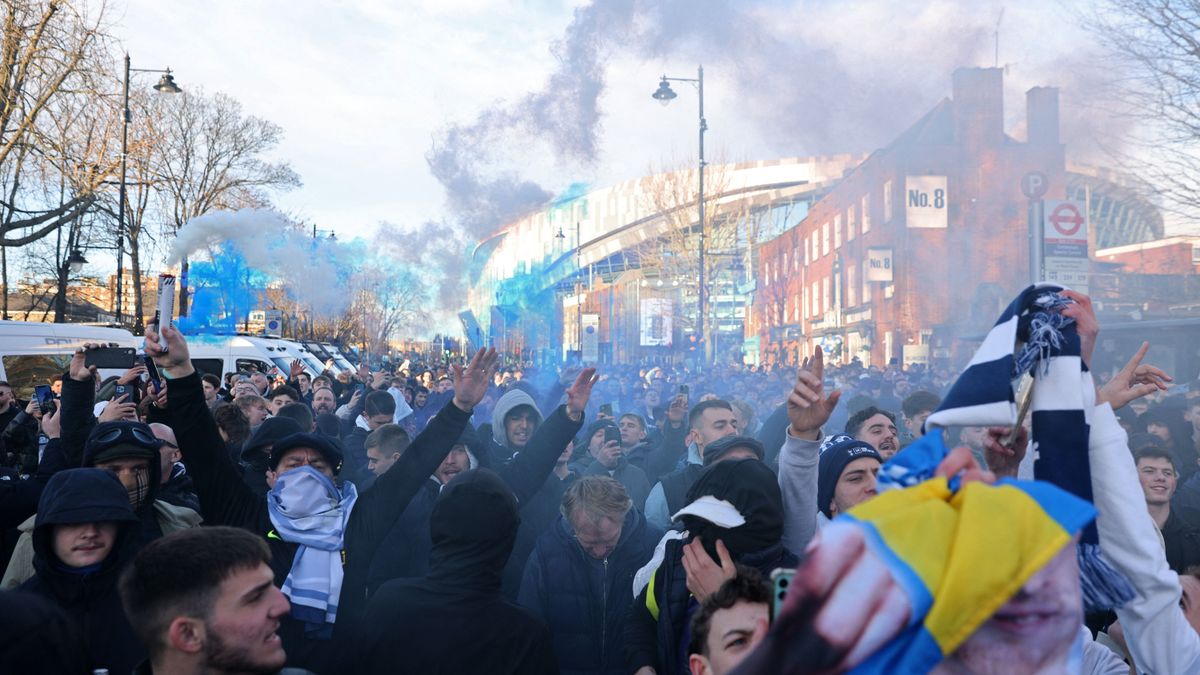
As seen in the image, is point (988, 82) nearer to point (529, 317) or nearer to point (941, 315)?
point (941, 315)

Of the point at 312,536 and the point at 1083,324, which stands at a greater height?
the point at 1083,324

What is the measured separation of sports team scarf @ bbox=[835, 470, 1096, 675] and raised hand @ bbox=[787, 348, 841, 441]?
1.68 metres

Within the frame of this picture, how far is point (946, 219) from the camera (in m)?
34.3

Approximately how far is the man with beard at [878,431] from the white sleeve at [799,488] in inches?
87.7

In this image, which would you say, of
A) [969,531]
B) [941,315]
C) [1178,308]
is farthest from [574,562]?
[941,315]

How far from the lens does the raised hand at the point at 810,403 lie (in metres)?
3.02

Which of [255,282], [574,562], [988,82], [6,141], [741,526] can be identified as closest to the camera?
[741,526]

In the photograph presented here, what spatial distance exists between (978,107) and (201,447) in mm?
35334

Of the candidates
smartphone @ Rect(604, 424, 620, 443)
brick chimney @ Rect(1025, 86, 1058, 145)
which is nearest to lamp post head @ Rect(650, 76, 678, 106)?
brick chimney @ Rect(1025, 86, 1058, 145)

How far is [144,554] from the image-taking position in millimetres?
2367

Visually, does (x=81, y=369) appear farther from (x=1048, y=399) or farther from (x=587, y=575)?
(x=1048, y=399)

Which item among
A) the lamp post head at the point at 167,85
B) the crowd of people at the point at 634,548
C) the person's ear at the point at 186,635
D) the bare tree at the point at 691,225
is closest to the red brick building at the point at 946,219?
the bare tree at the point at 691,225

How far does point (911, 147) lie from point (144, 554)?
116ft

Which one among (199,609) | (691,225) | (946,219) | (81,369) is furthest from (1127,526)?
(691,225)
